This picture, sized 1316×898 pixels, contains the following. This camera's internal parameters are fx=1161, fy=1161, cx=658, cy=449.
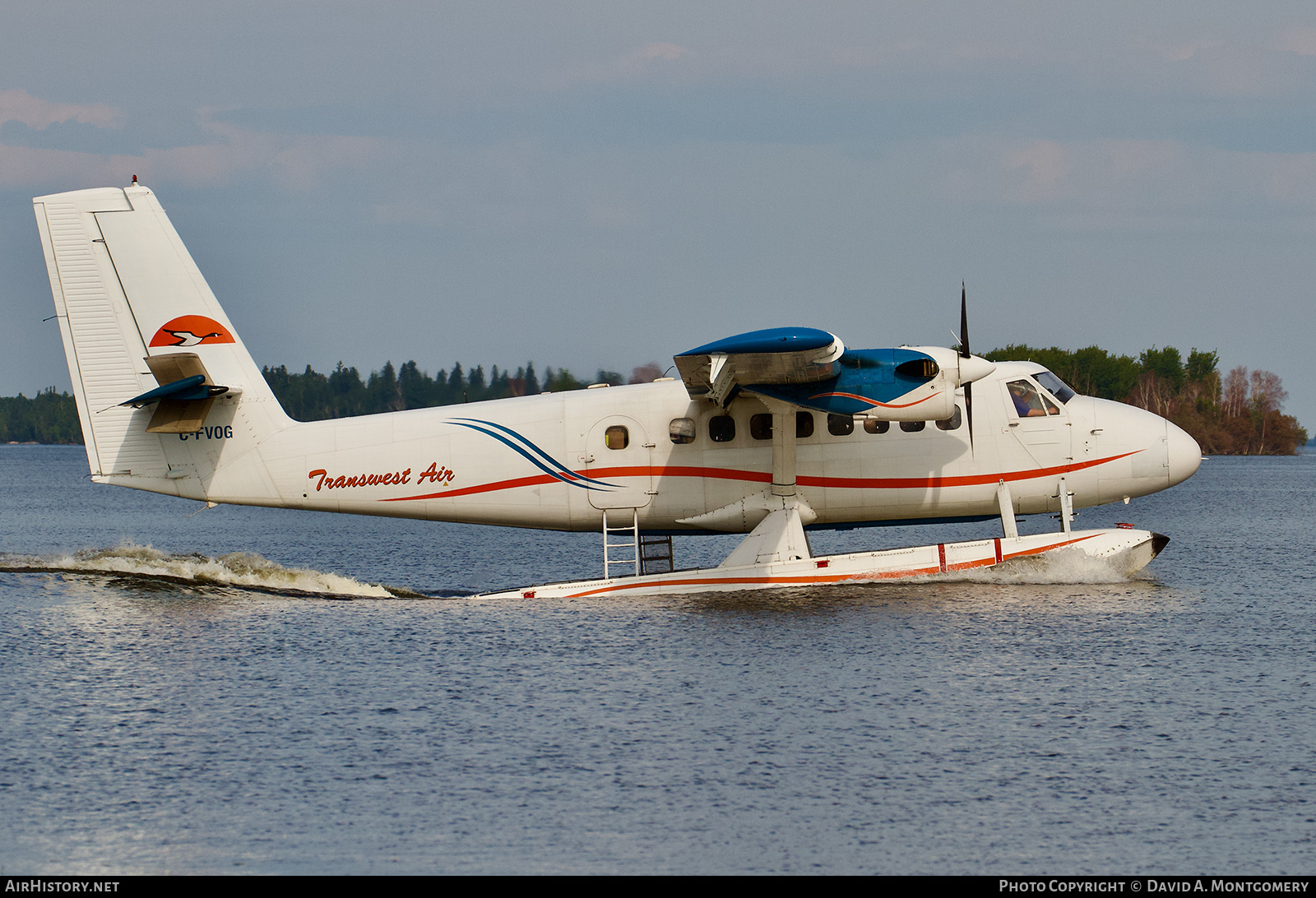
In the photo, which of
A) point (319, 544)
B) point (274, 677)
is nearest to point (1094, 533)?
point (274, 677)

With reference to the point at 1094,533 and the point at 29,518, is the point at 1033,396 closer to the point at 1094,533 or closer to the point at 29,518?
the point at 1094,533

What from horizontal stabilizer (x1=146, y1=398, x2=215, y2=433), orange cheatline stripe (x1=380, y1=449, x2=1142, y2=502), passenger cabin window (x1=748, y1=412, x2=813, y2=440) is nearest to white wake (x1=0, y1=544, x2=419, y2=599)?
orange cheatline stripe (x1=380, y1=449, x2=1142, y2=502)

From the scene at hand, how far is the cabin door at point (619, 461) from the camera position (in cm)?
1967

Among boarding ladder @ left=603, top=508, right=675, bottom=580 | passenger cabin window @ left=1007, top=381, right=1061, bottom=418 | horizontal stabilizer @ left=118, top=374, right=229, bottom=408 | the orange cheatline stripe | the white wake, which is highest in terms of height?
horizontal stabilizer @ left=118, top=374, right=229, bottom=408

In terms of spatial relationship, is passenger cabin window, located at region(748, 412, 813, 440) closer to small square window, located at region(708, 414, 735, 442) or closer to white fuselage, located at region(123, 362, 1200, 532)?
white fuselage, located at region(123, 362, 1200, 532)

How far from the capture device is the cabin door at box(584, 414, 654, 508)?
19672mm

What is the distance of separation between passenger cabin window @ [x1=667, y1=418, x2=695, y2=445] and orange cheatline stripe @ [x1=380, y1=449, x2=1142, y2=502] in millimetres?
446

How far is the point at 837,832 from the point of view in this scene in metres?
9.57

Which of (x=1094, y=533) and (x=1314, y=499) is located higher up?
(x=1094, y=533)

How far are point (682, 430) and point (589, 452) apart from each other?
162 centimetres

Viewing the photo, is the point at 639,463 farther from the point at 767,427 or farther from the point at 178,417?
the point at 178,417

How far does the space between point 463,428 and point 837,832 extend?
1189cm

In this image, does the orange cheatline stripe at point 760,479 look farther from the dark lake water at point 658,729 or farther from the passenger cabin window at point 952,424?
the dark lake water at point 658,729

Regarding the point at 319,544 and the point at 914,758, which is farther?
the point at 319,544
